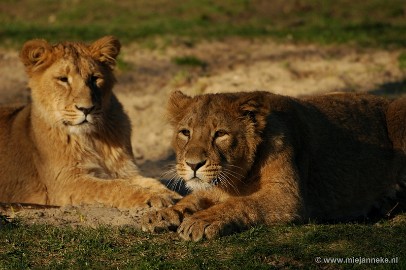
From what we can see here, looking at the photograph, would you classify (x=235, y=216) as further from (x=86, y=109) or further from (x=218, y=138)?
(x=86, y=109)

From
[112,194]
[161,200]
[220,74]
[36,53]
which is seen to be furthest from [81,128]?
[220,74]

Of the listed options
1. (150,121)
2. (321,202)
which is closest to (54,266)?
(321,202)

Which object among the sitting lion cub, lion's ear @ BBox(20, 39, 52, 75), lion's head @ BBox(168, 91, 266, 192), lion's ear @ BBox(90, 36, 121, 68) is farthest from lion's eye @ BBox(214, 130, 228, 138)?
lion's ear @ BBox(20, 39, 52, 75)

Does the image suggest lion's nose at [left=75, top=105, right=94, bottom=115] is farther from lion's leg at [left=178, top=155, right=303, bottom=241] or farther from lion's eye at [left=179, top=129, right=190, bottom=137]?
lion's leg at [left=178, top=155, right=303, bottom=241]

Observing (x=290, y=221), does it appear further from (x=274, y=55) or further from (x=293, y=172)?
(x=274, y=55)

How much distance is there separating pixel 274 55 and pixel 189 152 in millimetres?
7793

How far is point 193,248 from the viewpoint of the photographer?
543 cm

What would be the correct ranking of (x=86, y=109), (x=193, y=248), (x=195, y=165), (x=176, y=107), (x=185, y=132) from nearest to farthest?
(x=193, y=248), (x=195, y=165), (x=185, y=132), (x=176, y=107), (x=86, y=109)

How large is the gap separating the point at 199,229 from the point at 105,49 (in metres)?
2.79

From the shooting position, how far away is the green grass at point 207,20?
14391 mm

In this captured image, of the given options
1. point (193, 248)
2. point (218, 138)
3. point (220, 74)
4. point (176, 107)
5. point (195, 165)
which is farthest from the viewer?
point (220, 74)

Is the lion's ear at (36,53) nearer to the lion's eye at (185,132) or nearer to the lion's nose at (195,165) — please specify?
the lion's eye at (185,132)

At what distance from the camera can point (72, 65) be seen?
7.55 metres

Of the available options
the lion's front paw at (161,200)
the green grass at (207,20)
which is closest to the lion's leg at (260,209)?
the lion's front paw at (161,200)
